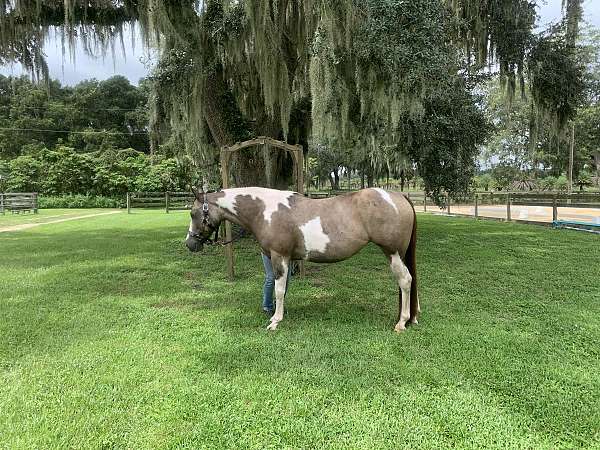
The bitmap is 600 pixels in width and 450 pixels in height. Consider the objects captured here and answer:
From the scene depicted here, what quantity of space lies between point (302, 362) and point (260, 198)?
169 centimetres

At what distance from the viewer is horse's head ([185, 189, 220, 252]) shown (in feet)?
12.7

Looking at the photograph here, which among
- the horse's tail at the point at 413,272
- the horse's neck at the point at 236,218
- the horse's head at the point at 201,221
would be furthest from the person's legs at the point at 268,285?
the horse's tail at the point at 413,272

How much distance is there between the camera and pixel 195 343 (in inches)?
131

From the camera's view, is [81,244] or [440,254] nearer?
[440,254]

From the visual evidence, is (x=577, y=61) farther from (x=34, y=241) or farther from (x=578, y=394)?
(x=34, y=241)

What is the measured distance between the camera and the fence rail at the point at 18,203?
1802 cm

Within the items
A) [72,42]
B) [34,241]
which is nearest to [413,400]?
[72,42]

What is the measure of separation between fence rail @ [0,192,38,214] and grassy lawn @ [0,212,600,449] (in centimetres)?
1535

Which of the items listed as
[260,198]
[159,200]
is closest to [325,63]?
[260,198]

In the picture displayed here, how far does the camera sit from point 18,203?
18.3m

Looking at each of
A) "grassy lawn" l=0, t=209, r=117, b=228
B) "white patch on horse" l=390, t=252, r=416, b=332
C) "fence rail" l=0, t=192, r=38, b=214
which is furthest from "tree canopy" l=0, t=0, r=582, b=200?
"fence rail" l=0, t=192, r=38, b=214

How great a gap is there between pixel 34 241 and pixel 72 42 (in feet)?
15.7

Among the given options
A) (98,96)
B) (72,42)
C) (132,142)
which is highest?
(98,96)

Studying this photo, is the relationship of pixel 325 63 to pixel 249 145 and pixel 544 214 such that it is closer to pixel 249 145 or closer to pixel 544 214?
pixel 249 145
